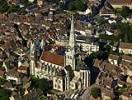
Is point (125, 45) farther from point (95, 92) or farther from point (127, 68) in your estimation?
point (95, 92)

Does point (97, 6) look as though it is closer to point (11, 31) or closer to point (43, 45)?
point (11, 31)

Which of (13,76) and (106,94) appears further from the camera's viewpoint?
(13,76)

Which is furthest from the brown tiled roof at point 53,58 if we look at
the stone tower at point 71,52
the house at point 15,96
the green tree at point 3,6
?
the green tree at point 3,6

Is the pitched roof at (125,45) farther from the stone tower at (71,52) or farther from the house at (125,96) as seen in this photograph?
the house at (125,96)

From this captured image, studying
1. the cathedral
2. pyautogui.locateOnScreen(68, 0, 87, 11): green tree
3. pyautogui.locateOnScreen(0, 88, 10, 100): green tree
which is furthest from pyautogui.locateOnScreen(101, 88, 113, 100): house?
pyautogui.locateOnScreen(68, 0, 87, 11): green tree

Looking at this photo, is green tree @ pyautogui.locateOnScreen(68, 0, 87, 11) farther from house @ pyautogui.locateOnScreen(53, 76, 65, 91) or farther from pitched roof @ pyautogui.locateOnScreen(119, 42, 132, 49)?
house @ pyautogui.locateOnScreen(53, 76, 65, 91)

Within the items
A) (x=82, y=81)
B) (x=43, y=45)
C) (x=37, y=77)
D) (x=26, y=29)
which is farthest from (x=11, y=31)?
(x=82, y=81)

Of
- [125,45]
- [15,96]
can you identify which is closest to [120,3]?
[125,45]
